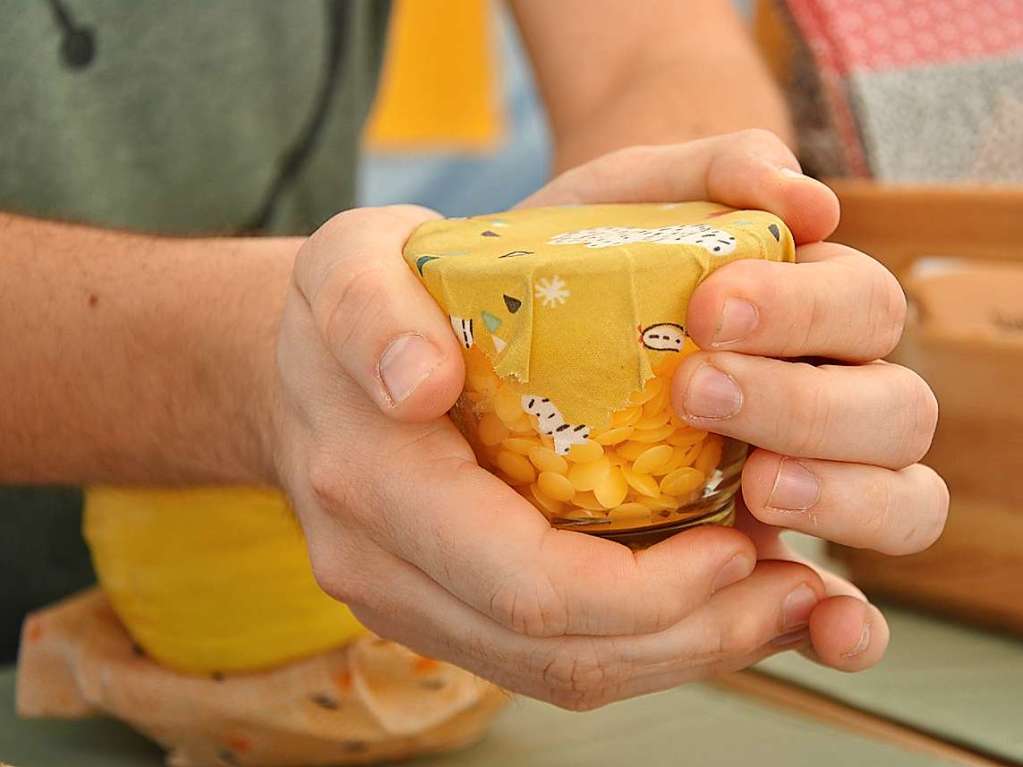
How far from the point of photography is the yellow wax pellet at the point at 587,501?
44cm

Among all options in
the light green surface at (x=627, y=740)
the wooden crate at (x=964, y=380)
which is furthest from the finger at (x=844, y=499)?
the wooden crate at (x=964, y=380)

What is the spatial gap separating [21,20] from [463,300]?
24.7 inches

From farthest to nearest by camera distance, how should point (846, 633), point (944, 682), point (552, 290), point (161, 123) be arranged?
point (161, 123) < point (944, 682) < point (846, 633) < point (552, 290)

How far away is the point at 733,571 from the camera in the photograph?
0.47 meters

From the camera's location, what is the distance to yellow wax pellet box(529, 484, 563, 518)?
448mm

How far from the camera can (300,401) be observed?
0.51 metres

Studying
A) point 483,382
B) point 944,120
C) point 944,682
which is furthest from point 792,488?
point 944,120

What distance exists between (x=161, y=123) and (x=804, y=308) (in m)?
0.72

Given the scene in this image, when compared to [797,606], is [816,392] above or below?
above

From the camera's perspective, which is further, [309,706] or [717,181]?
[309,706]

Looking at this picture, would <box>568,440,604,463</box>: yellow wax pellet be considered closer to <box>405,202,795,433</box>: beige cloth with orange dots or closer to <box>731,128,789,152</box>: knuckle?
<box>405,202,795,433</box>: beige cloth with orange dots

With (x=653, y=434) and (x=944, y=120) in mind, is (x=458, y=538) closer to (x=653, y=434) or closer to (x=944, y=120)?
(x=653, y=434)

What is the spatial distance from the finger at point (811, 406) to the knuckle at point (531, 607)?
86 mm

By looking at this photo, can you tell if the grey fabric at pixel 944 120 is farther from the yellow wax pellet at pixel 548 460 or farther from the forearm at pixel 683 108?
the yellow wax pellet at pixel 548 460
